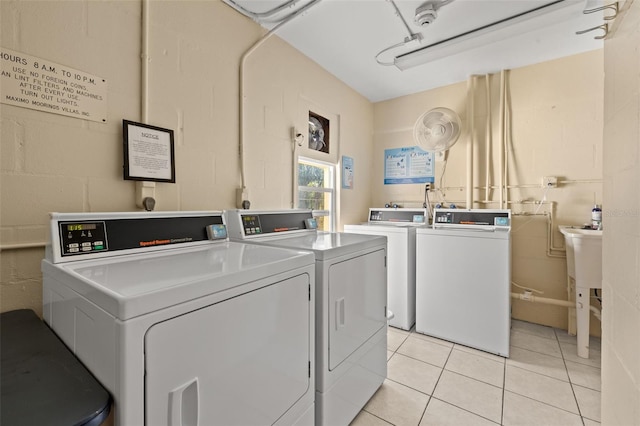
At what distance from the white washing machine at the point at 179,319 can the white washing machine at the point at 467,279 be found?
1.67 m

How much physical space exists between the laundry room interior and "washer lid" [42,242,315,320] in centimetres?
46

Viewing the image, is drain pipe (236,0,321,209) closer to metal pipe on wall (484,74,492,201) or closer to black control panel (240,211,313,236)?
black control panel (240,211,313,236)

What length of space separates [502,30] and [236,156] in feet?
7.06

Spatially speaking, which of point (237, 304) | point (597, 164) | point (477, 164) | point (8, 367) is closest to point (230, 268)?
point (237, 304)

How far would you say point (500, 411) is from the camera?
1.62 metres

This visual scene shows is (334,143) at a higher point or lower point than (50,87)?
higher

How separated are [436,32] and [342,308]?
86.9 inches

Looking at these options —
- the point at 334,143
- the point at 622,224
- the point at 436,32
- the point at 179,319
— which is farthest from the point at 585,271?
the point at 179,319

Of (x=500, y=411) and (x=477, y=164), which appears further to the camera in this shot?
(x=477, y=164)

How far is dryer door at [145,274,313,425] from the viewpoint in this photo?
0.69 meters

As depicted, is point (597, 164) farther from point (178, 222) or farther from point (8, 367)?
point (8, 367)

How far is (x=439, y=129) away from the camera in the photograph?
110 inches

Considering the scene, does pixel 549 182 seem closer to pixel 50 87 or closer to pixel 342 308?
pixel 342 308

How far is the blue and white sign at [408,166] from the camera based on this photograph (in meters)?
3.26
